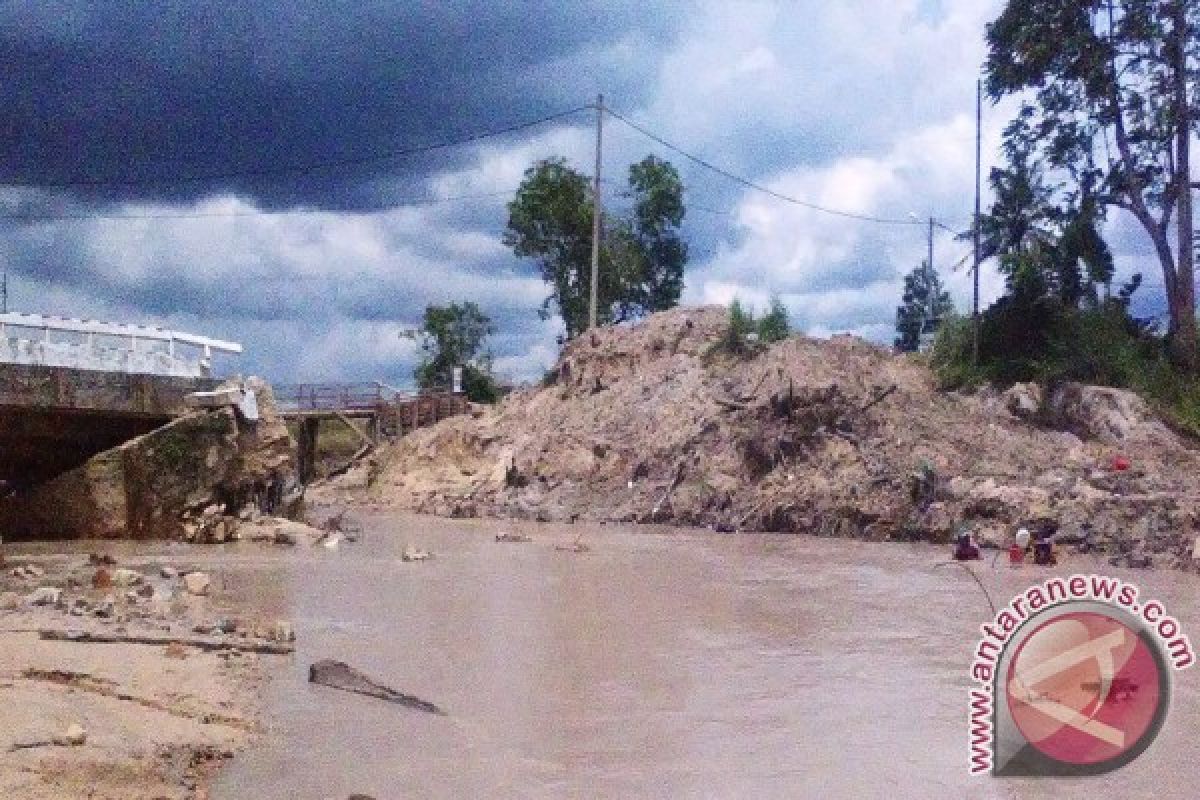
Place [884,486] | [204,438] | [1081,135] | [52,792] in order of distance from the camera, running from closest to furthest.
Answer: [52,792] < [204,438] < [884,486] < [1081,135]

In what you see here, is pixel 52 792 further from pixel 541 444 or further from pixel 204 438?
pixel 541 444

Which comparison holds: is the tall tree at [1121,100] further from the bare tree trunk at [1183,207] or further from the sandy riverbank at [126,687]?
the sandy riverbank at [126,687]

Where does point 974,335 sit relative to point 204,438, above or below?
above

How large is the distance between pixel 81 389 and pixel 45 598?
8.66 metres

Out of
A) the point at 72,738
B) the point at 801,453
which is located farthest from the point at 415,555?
the point at 72,738

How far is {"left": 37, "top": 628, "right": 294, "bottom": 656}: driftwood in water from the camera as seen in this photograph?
7.85 metres

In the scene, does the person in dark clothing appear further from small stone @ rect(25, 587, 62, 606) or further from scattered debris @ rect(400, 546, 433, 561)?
small stone @ rect(25, 587, 62, 606)

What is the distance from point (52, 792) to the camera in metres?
4.39

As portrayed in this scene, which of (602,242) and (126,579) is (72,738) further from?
(602,242)

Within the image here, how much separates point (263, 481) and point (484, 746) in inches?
617

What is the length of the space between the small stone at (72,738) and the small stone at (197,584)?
22.5 feet

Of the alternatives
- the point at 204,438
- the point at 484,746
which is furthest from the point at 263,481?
the point at 484,746

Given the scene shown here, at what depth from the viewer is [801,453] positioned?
25.4 meters

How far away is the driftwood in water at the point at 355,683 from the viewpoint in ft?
23.4
